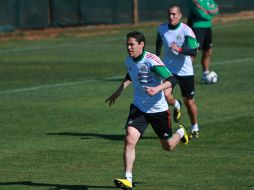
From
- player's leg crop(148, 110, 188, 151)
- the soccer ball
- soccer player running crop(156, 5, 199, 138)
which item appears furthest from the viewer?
the soccer ball

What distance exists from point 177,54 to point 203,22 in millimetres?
8094

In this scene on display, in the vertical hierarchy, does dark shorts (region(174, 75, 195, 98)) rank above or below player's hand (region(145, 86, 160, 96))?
below

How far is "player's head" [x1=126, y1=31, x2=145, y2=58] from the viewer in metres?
13.8

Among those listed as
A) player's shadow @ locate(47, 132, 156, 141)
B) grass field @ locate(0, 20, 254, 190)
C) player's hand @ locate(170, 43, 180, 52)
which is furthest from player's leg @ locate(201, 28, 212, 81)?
player's shadow @ locate(47, 132, 156, 141)

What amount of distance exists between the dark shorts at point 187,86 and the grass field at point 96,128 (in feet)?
2.59

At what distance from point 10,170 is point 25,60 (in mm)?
16848

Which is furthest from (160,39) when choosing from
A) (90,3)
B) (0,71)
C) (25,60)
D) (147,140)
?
(90,3)

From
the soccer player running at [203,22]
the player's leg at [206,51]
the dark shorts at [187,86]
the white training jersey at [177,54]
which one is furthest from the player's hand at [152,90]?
the soccer player running at [203,22]

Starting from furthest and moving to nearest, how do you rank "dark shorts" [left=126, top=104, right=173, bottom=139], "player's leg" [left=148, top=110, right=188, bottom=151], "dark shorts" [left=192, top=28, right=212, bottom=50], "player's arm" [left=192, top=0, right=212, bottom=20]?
"dark shorts" [left=192, top=28, right=212, bottom=50] → "player's arm" [left=192, top=0, right=212, bottom=20] → "player's leg" [left=148, top=110, right=188, bottom=151] → "dark shorts" [left=126, top=104, right=173, bottom=139]

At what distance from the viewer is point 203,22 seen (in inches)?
1053

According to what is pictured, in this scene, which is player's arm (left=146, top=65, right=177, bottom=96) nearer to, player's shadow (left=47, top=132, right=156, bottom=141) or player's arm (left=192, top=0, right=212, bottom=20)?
player's shadow (left=47, top=132, right=156, bottom=141)

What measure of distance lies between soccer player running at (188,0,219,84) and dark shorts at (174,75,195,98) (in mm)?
7691

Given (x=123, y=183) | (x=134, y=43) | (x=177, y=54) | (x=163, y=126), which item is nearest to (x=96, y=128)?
→ (x=177, y=54)

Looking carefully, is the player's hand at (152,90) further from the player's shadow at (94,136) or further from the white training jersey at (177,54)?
the white training jersey at (177,54)
